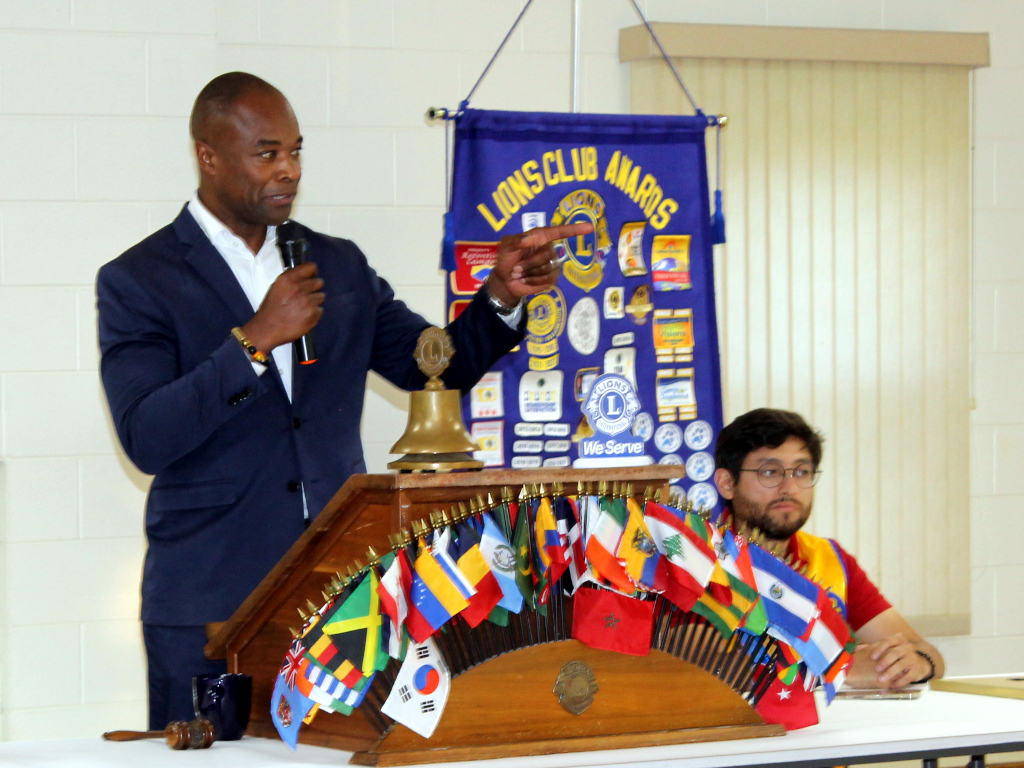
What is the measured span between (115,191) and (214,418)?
Answer: 152 centimetres

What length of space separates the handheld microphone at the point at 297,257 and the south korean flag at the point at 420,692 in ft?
2.11

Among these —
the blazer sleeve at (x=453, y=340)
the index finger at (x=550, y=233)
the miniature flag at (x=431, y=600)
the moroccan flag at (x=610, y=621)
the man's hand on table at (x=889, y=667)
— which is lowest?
the man's hand on table at (x=889, y=667)

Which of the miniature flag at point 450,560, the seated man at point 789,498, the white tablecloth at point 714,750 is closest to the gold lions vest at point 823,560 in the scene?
the seated man at point 789,498

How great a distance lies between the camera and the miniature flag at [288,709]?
151cm

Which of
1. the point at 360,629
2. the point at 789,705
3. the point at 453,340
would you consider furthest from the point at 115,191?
the point at 789,705

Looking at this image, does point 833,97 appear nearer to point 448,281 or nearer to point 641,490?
point 448,281

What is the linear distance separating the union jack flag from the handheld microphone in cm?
58

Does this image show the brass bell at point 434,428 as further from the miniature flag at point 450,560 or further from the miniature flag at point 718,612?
the miniature flag at point 718,612

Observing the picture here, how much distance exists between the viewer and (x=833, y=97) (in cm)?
374

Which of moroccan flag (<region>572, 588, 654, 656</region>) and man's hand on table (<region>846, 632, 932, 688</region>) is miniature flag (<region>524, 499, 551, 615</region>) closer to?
moroccan flag (<region>572, 588, 654, 656</region>)

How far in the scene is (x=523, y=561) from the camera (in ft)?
5.08

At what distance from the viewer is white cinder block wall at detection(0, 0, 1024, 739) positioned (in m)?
3.19

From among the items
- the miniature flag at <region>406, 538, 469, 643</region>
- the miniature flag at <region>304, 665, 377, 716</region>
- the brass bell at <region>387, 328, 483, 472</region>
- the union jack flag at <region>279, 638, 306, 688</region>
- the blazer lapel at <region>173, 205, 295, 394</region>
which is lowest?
the miniature flag at <region>304, 665, 377, 716</region>

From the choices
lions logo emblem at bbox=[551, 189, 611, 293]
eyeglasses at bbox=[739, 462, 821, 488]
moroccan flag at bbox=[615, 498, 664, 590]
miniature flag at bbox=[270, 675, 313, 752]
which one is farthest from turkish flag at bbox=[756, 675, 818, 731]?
lions logo emblem at bbox=[551, 189, 611, 293]
